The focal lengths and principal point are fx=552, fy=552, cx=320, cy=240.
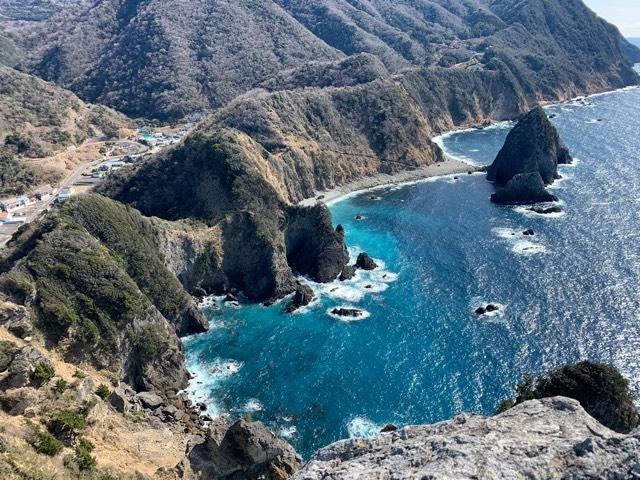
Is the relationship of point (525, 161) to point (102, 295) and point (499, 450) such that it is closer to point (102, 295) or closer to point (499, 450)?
point (102, 295)

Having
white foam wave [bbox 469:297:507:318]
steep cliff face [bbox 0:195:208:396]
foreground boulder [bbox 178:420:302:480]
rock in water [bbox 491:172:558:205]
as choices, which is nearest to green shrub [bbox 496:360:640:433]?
foreground boulder [bbox 178:420:302:480]

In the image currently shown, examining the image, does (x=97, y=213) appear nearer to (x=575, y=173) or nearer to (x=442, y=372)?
(x=442, y=372)

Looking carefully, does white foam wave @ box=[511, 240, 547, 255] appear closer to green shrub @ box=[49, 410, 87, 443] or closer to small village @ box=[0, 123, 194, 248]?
small village @ box=[0, 123, 194, 248]

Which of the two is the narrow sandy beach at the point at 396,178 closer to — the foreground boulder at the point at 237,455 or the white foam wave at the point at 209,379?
the white foam wave at the point at 209,379

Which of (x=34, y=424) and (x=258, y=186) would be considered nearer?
(x=34, y=424)

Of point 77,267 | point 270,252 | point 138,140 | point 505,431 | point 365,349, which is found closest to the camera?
point 505,431

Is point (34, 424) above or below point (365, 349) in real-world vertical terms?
above

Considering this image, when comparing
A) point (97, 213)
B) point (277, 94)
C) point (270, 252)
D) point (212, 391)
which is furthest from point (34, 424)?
point (277, 94)

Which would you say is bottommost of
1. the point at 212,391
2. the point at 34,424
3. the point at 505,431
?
the point at 212,391

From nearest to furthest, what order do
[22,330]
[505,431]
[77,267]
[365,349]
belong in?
[505,431] < [22,330] < [77,267] < [365,349]
